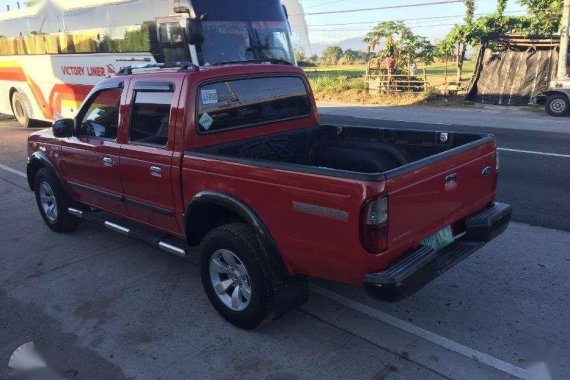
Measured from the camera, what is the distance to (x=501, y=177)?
7.72m

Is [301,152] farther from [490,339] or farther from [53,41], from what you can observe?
[53,41]

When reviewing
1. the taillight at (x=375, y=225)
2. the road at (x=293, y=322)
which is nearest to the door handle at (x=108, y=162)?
the road at (x=293, y=322)

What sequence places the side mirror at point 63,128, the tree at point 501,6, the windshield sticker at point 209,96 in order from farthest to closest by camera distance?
the tree at point 501,6, the side mirror at point 63,128, the windshield sticker at point 209,96

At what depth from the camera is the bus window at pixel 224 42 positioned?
9828mm

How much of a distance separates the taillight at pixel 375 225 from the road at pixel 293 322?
839mm

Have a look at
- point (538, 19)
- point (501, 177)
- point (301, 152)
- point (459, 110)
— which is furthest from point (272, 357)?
point (538, 19)

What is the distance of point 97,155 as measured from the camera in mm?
4848

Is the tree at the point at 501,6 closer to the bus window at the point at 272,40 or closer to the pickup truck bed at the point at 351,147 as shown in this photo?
the bus window at the point at 272,40

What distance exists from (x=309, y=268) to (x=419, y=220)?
30.0 inches

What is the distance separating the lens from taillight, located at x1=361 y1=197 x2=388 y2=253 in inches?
112

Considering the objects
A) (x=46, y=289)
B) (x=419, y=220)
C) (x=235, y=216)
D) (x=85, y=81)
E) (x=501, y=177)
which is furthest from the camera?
(x=85, y=81)

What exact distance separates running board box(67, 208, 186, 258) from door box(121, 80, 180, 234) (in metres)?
0.12

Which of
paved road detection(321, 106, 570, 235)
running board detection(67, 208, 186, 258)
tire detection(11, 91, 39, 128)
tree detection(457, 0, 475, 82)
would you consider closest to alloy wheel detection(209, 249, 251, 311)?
running board detection(67, 208, 186, 258)

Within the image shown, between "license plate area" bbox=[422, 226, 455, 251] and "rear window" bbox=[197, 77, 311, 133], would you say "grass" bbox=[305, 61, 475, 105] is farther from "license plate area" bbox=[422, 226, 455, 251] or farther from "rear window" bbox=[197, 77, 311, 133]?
"license plate area" bbox=[422, 226, 455, 251]
